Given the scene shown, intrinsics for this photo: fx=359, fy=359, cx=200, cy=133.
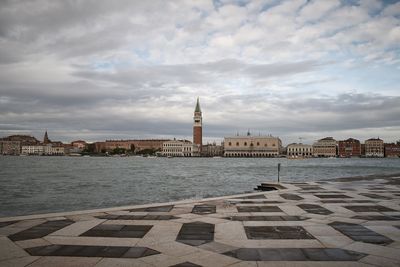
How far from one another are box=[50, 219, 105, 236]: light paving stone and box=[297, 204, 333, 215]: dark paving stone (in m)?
6.06

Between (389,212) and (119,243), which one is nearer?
(119,243)

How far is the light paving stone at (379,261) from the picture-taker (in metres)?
5.51

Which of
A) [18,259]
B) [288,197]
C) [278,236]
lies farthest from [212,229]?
[288,197]

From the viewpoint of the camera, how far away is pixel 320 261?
18.7ft

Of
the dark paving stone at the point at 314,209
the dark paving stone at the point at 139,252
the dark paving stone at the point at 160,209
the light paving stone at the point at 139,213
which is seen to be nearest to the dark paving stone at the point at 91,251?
the dark paving stone at the point at 139,252

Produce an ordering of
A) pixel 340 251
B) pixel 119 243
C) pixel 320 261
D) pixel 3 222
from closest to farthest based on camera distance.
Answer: pixel 320 261 < pixel 340 251 < pixel 119 243 < pixel 3 222

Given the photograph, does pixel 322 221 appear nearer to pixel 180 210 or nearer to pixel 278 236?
pixel 278 236

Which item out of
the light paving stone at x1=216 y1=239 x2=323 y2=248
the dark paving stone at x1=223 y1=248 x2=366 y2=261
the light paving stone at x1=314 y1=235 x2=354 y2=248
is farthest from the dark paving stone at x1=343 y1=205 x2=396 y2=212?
the dark paving stone at x1=223 y1=248 x2=366 y2=261

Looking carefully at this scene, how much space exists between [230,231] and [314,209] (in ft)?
14.1

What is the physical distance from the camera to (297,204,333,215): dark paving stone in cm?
1044

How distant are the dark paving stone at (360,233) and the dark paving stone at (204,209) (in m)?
3.53

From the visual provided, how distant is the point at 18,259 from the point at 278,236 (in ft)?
15.7

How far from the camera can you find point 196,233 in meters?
7.66

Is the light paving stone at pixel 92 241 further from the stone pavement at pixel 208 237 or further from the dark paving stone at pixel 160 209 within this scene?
the dark paving stone at pixel 160 209
